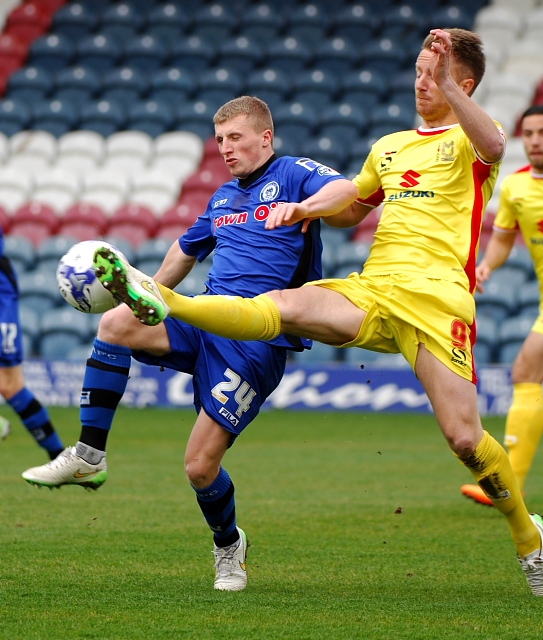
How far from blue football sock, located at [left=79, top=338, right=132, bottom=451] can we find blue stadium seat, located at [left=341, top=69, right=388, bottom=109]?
13.1m

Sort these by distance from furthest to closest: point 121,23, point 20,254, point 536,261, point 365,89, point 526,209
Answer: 1. point 121,23
2. point 365,89
3. point 20,254
4. point 536,261
5. point 526,209

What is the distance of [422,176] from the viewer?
15.5ft

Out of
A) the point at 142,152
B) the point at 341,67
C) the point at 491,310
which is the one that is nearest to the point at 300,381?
the point at 491,310

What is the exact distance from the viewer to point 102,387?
456 cm

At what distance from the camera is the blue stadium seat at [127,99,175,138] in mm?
17234

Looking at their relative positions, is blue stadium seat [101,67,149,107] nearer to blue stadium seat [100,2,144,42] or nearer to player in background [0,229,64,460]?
blue stadium seat [100,2,144,42]

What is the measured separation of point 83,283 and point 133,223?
37.4 ft

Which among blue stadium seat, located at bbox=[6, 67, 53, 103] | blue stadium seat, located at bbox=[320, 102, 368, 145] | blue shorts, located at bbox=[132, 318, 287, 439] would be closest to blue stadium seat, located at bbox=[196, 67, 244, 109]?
blue stadium seat, located at bbox=[320, 102, 368, 145]

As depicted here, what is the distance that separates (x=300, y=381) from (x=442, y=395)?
844 cm

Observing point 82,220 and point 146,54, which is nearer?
point 82,220

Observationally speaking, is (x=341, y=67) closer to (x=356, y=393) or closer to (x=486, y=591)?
(x=356, y=393)

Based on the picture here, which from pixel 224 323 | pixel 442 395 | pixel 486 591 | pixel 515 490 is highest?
pixel 224 323

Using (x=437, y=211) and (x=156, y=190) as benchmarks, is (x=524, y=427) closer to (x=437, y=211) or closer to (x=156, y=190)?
(x=437, y=211)

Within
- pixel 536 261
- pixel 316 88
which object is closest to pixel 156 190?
pixel 316 88
